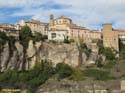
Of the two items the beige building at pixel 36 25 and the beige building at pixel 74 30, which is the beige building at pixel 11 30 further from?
the beige building at pixel 74 30

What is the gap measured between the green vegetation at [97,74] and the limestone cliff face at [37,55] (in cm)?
326

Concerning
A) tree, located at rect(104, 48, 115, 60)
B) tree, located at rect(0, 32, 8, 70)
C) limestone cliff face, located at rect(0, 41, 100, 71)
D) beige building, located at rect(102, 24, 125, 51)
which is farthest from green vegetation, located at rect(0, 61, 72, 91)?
beige building, located at rect(102, 24, 125, 51)

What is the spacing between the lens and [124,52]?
69.2 m

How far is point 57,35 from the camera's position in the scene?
71.9 meters

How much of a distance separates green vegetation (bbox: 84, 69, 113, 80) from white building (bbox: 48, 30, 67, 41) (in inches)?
421

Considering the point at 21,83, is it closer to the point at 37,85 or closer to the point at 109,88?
the point at 37,85

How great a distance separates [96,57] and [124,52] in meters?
5.51

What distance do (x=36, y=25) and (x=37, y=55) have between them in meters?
13.3

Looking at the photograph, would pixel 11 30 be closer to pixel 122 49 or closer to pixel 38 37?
pixel 38 37

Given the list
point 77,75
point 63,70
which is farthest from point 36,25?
point 77,75

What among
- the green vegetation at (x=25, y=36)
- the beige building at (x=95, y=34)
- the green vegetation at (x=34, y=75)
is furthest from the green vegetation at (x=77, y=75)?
the beige building at (x=95, y=34)

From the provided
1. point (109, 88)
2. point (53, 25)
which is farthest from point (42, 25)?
point (109, 88)

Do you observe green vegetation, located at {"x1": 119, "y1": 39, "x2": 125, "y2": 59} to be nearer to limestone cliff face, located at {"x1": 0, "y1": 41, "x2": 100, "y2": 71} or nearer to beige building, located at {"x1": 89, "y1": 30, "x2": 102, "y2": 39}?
beige building, located at {"x1": 89, "y1": 30, "x2": 102, "y2": 39}

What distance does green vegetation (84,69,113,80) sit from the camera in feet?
193
